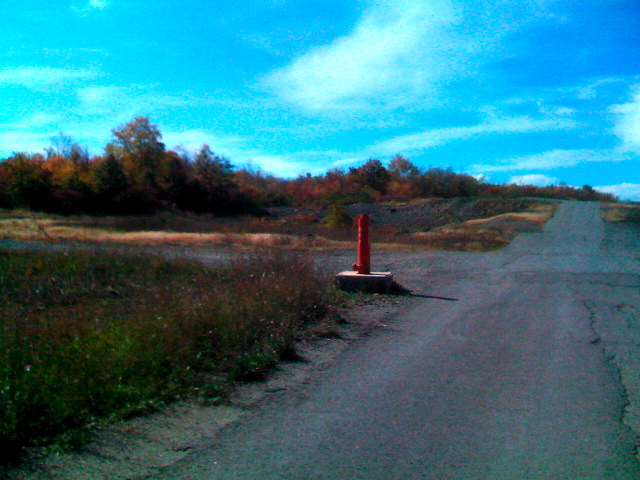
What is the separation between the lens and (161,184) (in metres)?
67.9

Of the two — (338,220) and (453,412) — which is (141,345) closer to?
(453,412)

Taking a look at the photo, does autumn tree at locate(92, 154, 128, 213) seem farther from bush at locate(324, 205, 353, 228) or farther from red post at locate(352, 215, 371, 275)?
red post at locate(352, 215, 371, 275)

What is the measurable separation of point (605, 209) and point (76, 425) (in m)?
57.6

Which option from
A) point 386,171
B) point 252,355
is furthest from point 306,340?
point 386,171

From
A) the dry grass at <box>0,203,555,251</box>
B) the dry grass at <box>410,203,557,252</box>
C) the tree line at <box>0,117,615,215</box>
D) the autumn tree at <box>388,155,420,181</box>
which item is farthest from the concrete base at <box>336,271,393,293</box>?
the autumn tree at <box>388,155,420,181</box>

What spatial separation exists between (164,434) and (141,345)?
1678mm

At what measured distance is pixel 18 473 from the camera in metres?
4.01

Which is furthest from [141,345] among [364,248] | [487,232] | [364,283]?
[487,232]

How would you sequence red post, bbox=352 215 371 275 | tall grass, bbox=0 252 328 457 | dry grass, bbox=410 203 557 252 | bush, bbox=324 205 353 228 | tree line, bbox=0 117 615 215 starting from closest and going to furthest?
tall grass, bbox=0 252 328 457 < red post, bbox=352 215 371 275 < dry grass, bbox=410 203 557 252 < bush, bbox=324 205 353 228 < tree line, bbox=0 117 615 215

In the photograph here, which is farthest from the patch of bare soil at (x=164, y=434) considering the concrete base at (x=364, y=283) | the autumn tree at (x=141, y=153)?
the autumn tree at (x=141, y=153)

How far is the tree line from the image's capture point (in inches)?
2222

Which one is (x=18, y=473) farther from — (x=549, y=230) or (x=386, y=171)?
(x=386, y=171)

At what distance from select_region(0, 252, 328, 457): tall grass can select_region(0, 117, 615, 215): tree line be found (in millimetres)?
46294

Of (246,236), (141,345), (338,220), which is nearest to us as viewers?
(141,345)
